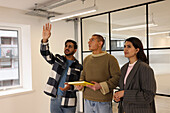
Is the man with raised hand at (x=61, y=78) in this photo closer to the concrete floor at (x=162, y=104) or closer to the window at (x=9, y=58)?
the concrete floor at (x=162, y=104)

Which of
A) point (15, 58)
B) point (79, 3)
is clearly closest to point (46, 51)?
point (79, 3)

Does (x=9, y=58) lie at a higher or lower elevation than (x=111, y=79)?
higher

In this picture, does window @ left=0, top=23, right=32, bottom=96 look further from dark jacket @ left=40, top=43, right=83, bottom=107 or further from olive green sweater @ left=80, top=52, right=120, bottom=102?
olive green sweater @ left=80, top=52, right=120, bottom=102

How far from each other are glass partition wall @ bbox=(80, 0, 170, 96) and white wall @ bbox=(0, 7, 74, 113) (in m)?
1.05

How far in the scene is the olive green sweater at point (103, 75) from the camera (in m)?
2.08

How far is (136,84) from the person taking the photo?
68.7 inches

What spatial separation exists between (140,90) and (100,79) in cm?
55

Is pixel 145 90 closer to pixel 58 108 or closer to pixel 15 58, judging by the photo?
pixel 58 108

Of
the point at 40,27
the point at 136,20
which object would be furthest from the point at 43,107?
the point at 136,20

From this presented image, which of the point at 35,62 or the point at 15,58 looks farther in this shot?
the point at 15,58

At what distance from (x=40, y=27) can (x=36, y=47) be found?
46 cm

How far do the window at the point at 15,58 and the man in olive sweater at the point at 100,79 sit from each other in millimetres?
2058

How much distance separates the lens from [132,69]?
1803mm

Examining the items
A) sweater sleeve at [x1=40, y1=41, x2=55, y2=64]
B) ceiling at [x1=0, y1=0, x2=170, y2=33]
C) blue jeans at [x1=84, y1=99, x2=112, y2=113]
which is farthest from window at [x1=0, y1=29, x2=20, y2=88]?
blue jeans at [x1=84, y1=99, x2=112, y2=113]
